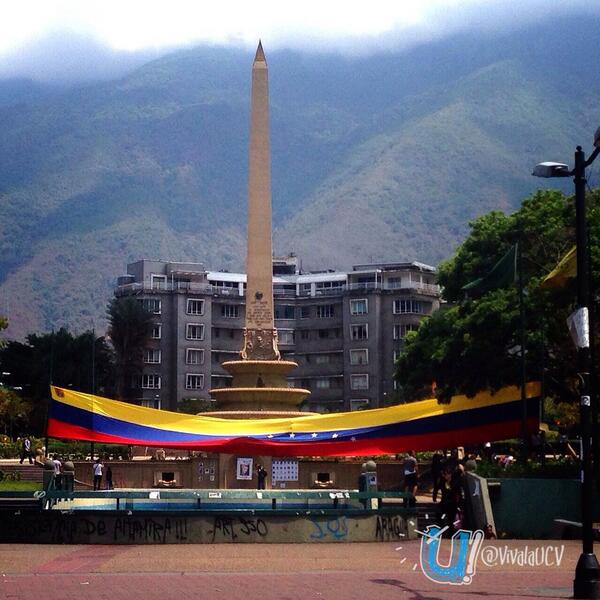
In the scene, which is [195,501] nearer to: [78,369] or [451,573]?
[451,573]

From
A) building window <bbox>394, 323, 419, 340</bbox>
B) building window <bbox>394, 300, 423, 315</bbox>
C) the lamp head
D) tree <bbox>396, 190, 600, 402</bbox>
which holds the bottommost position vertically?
the lamp head

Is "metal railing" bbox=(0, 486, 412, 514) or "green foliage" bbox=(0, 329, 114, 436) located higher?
"green foliage" bbox=(0, 329, 114, 436)

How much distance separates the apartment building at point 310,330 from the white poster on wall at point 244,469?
2811 inches

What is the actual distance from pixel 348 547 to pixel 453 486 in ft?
11.9

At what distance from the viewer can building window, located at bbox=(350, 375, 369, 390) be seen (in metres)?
128

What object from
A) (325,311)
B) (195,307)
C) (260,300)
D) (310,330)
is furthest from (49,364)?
(260,300)

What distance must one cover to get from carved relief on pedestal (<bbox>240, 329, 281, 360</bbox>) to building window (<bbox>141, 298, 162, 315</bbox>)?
2678 inches

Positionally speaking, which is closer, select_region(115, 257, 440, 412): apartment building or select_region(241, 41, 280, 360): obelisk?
select_region(241, 41, 280, 360): obelisk

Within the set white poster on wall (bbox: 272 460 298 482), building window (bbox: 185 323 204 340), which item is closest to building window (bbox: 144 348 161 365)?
building window (bbox: 185 323 204 340)

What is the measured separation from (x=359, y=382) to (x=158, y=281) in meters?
21.8

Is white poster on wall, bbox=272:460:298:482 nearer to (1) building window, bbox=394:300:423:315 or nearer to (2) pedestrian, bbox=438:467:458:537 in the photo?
(2) pedestrian, bbox=438:467:458:537

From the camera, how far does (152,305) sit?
420 ft

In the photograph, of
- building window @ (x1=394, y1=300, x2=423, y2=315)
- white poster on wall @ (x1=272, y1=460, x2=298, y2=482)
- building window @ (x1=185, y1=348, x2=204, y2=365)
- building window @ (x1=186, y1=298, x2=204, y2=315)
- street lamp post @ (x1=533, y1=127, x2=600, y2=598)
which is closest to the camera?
street lamp post @ (x1=533, y1=127, x2=600, y2=598)

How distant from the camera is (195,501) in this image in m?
33.9
